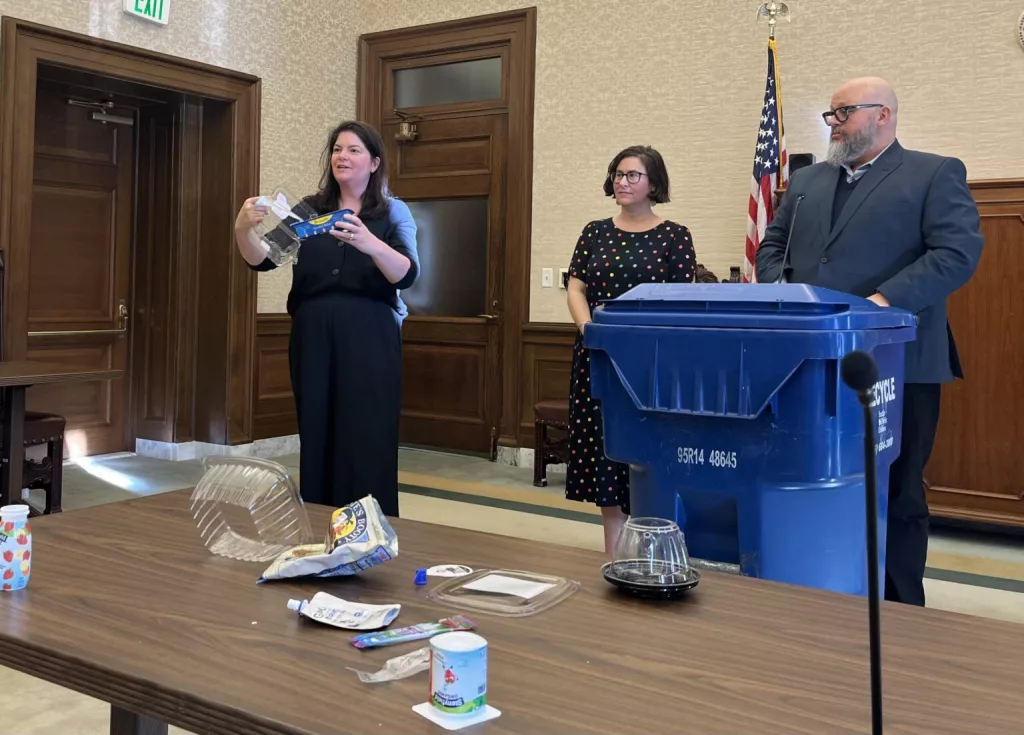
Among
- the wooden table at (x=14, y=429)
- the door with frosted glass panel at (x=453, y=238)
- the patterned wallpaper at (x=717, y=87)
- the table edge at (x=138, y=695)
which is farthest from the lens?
the door with frosted glass panel at (x=453, y=238)

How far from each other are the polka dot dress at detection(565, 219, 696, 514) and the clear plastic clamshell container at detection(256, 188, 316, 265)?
90 cm

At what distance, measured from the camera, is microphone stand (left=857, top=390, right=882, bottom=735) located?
0.60 m

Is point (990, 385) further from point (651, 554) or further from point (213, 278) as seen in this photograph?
point (213, 278)

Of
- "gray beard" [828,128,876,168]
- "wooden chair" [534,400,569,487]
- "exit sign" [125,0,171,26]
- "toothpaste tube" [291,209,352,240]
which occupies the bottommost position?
"wooden chair" [534,400,569,487]

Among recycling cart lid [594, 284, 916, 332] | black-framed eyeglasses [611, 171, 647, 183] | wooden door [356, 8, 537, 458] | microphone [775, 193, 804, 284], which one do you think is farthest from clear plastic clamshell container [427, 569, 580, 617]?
wooden door [356, 8, 537, 458]

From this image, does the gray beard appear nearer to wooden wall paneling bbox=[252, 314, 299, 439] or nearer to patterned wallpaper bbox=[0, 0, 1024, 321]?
patterned wallpaper bbox=[0, 0, 1024, 321]

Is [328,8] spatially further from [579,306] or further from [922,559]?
[922,559]

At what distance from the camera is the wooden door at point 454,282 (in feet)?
18.5

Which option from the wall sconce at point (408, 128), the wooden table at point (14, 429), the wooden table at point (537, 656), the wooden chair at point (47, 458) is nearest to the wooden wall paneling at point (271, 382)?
the wall sconce at point (408, 128)

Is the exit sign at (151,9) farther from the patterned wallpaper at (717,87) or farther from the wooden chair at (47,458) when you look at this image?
the wooden chair at (47,458)

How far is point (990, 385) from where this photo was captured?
3713mm

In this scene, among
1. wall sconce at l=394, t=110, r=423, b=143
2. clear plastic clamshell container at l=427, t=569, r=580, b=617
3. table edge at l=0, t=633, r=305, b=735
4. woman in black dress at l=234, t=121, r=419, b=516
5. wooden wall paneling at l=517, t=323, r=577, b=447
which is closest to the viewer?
table edge at l=0, t=633, r=305, b=735

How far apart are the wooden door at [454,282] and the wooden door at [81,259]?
5.63 feet

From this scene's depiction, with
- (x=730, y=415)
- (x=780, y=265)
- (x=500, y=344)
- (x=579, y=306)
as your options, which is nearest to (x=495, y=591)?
(x=730, y=415)
